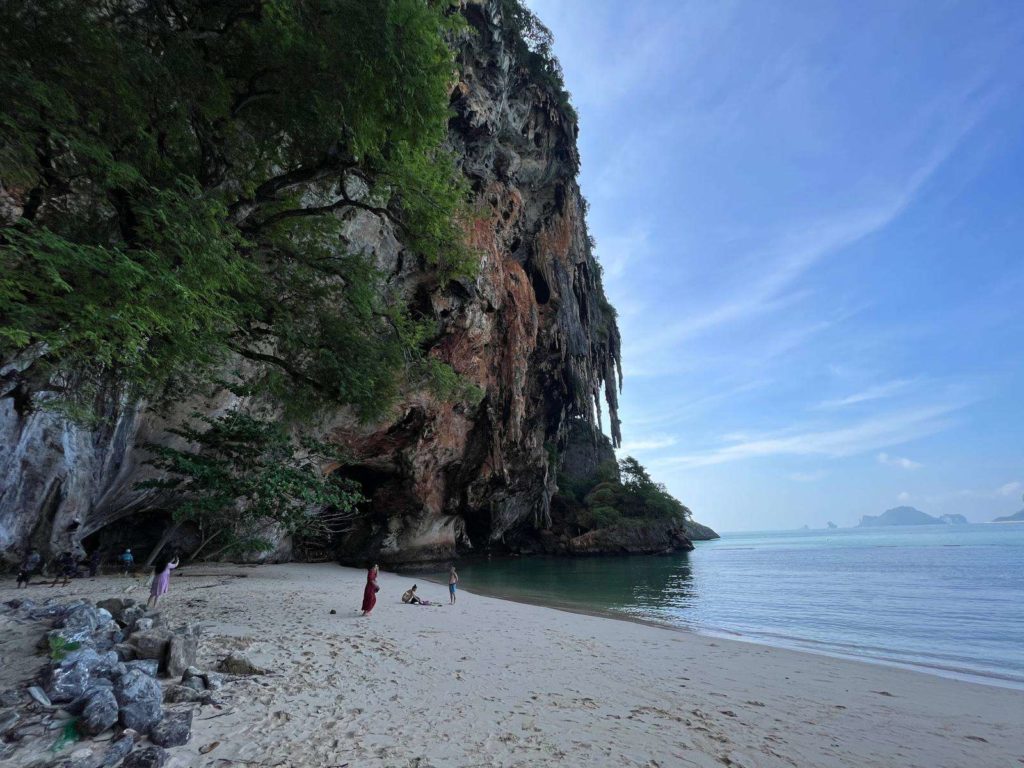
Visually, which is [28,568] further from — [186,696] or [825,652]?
[825,652]

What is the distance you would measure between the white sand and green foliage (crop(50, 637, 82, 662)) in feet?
0.67

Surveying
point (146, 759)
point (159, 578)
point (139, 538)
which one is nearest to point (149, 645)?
point (146, 759)

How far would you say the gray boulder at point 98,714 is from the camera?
2.66m

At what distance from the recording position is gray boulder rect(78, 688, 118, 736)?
8.71ft

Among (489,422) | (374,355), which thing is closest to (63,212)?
(374,355)

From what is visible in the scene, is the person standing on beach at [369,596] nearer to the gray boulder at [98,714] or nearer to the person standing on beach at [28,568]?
the gray boulder at [98,714]

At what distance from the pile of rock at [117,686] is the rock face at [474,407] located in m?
7.16

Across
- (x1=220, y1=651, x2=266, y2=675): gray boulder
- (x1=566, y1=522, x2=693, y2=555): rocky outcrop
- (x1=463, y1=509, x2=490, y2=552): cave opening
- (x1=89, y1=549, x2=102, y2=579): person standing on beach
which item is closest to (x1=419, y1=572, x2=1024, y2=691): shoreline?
(x1=220, y1=651, x2=266, y2=675): gray boulder

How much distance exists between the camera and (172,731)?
2754mm

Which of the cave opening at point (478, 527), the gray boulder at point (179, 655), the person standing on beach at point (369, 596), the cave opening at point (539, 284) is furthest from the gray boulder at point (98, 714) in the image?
the cave opening at point (539, 284)

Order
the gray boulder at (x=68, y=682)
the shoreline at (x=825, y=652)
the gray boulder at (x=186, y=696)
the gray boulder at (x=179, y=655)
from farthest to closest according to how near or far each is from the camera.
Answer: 1. the shoreline at (x=825, y=652)
2. the gray boulder at (x=179, y=655)
3. the gray boulder at (x=186, y=696)
4. the gray boulder at (x=68, y=682)

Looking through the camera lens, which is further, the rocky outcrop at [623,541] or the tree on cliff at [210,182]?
the rocky outcrop at [623,541]

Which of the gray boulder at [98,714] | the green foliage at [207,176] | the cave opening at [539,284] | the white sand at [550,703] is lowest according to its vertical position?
the white sand at [550,703]

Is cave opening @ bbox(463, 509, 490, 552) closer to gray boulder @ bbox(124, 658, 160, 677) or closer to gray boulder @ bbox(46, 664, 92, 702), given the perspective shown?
gray boulder @ bbox(124, 658, 160, 677)
